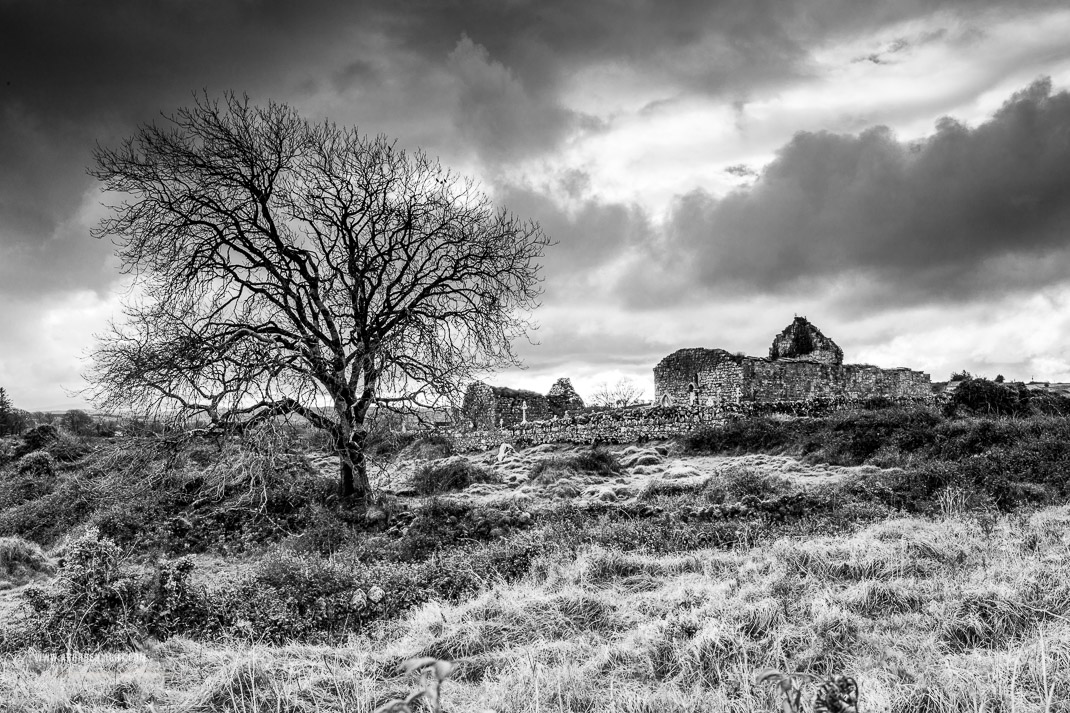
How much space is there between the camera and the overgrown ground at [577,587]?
475 centimetres

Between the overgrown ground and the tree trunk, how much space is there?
0.63 meters

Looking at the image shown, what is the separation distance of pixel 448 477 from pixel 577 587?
9638 mm

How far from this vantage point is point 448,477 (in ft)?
54.9

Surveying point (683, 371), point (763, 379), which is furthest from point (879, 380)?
point (683, 371)

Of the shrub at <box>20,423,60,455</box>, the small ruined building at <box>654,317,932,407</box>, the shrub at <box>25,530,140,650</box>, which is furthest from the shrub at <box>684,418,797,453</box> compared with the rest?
the shrub at <box>20,423,60,455</box>

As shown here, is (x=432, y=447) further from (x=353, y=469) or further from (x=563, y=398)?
(x=563, y=398)

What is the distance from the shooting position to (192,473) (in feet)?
56.2

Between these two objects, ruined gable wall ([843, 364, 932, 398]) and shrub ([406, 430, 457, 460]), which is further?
ruined gable wall ([843, 364, 932, 398])

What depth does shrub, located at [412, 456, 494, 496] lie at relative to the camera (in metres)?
16.5

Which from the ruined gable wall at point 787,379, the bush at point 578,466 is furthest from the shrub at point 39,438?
the ruined gable wall at point 787,379

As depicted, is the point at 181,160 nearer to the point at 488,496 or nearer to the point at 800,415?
the point at 488,496

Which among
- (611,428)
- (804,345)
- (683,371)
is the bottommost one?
(611,428)

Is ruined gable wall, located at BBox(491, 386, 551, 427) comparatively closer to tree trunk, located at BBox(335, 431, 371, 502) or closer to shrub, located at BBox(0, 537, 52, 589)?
tree trunk, located at BBox(335, 431, 371, 502)

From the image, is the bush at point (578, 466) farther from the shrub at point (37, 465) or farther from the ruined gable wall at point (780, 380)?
the shrub at point (37, 465)
